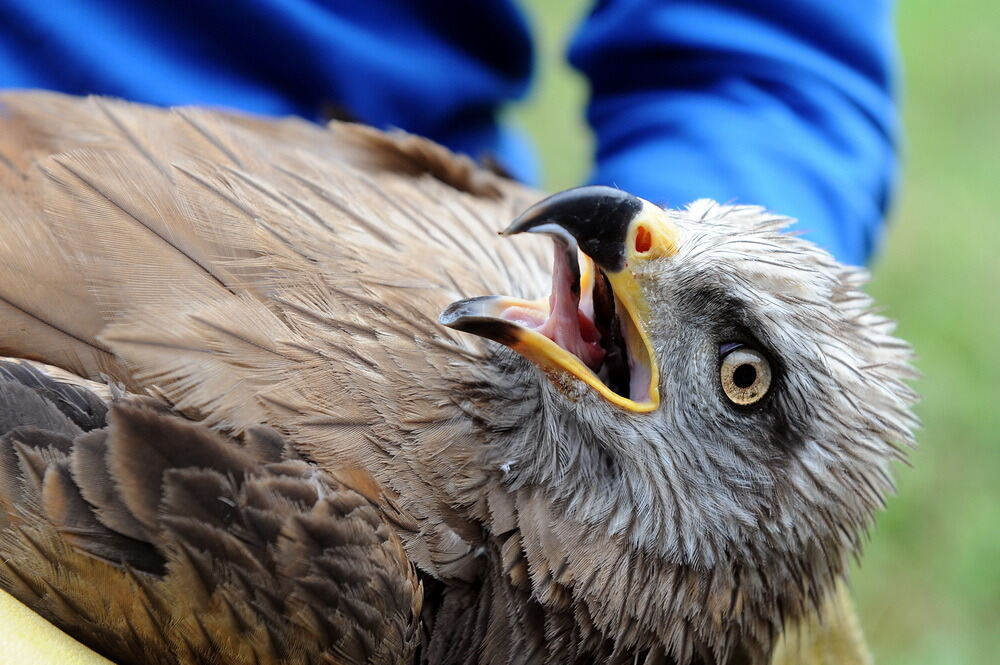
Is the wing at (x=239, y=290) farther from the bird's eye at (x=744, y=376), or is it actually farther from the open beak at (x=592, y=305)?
the bird's eye at (x=744, y=376)

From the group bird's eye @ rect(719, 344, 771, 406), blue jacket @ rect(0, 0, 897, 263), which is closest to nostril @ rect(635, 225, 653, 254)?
bird's eye @ rect(719, 344, 771, 406)

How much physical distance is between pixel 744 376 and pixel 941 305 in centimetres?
449

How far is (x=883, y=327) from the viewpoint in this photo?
221 cm

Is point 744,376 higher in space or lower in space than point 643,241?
lower

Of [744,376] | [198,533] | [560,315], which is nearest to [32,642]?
[198,533]

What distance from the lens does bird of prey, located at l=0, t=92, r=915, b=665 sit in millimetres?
1776

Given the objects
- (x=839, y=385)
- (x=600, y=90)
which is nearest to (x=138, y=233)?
(x=839, y=385)

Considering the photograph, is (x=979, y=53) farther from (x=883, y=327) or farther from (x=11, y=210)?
(x=11, y=210)

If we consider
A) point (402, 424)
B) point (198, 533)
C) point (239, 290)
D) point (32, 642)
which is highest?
point (239, 290)

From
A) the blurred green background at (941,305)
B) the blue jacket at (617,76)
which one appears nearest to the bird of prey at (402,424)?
the blue jacket at (617,76)

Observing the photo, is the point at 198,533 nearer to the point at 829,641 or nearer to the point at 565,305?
the point at 565,305

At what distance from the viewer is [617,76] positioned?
11.7ft

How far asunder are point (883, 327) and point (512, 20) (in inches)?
62.5

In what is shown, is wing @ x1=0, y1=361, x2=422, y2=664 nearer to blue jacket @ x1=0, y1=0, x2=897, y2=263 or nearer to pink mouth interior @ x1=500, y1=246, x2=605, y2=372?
pink mouth interior @ x1=500, y1=246, x2=605, y2=372
